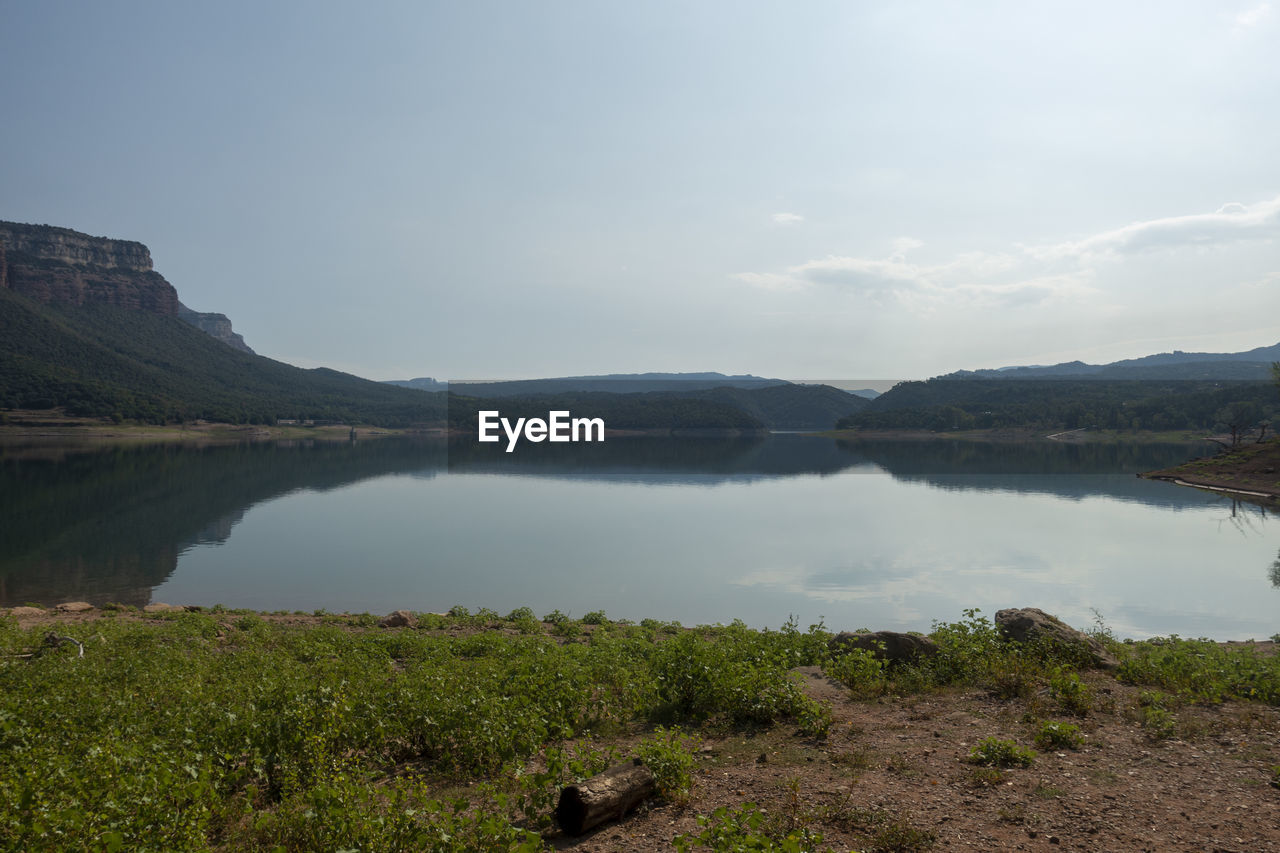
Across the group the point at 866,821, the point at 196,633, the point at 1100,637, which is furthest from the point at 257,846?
the point at 1100,637

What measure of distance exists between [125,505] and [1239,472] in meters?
82.8

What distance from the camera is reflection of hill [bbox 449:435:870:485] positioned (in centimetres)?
6681

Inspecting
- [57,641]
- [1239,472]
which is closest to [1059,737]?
[57,641]

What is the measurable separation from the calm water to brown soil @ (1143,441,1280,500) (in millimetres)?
3555

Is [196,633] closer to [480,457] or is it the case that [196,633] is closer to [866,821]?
[866,821]

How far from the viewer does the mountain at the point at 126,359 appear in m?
99.6

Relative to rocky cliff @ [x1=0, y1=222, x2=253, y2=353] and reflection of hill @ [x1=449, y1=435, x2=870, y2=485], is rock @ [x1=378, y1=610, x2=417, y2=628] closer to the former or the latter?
reflection of hill @ [x1=449, y1=435, x2=870, y2=485]

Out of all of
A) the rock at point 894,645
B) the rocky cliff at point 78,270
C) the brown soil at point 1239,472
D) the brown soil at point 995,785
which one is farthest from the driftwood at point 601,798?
the rocky cliff at point 78,270

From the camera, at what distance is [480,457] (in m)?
91.6

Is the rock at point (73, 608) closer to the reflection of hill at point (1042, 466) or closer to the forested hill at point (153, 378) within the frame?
the reflection of hill at point (1042, 466)

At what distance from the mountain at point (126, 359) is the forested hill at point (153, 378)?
252mm

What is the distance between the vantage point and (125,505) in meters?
40.2

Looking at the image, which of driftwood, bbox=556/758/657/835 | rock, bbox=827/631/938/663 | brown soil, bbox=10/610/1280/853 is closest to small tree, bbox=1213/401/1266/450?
rock, bbox=827/631/938/663

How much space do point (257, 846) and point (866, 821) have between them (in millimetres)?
4766
